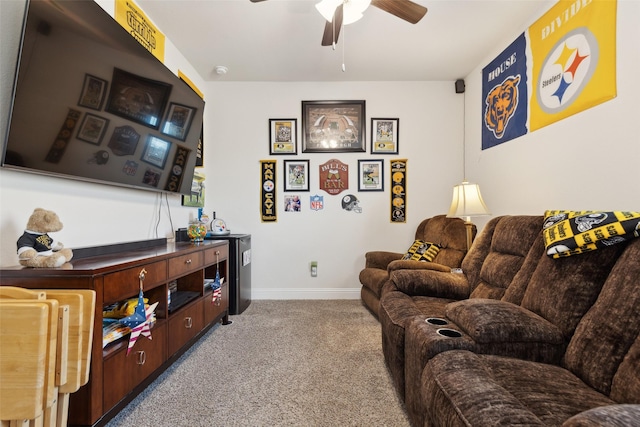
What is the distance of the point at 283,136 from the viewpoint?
363cm

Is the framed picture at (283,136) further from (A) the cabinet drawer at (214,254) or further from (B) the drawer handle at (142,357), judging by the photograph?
(B) the drawer handle at (142,357)

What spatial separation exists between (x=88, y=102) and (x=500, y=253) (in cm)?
255

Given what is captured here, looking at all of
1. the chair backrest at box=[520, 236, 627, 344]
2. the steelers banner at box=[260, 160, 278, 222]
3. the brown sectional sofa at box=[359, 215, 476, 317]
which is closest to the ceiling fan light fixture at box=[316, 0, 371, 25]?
the chair backrest at box=[520, 236, 627, 344]

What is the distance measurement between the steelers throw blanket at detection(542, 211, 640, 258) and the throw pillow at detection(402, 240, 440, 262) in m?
1.49

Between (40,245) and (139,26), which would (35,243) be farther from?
(139,26)

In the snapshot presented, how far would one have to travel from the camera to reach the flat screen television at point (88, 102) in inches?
51.9

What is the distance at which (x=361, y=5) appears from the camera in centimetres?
179

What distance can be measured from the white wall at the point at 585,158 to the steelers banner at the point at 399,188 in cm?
94

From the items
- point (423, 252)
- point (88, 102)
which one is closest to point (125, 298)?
point (88, 102)

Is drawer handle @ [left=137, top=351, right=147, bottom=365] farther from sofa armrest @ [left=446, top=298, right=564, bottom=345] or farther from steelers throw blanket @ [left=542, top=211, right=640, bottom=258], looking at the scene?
steelers throw blanket @ [left=542, top=211, right=640, bottom=258]

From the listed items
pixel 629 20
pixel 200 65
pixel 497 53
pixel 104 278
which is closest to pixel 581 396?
pixel 104 278

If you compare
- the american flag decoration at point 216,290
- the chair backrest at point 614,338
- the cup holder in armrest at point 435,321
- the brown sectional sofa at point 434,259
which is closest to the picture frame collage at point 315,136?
the brown sectional sofa at point 434,259

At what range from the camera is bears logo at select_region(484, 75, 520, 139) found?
2.69 meters

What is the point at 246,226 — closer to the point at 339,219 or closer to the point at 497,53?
the point at 339,219
